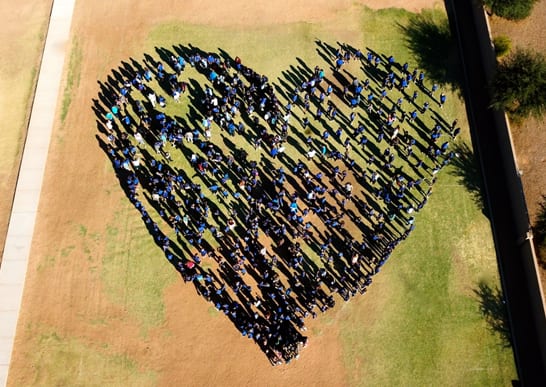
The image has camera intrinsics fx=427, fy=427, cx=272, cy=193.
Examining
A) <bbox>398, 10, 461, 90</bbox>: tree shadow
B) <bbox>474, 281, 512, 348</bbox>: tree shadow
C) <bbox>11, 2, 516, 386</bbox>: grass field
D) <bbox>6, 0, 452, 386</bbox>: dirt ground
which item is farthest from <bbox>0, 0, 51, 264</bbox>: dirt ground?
<bbox>474, 281, 512, 348</bbox>: tree shadow

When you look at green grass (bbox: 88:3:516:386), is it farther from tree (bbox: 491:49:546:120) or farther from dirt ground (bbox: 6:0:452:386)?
tree (bbox: 491:49:546:120)

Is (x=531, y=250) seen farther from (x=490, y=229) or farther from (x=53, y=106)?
(x=53, y=106)

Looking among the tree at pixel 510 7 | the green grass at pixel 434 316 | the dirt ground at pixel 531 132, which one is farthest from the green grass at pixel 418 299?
the tree at pixel 510 7

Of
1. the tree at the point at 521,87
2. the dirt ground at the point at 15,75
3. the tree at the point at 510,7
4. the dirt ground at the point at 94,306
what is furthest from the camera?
the tree at the point at 510,7

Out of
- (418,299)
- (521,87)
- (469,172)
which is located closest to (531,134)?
(521,87)

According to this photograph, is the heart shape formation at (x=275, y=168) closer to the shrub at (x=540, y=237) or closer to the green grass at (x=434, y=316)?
the green grass at (x=434, y=316)

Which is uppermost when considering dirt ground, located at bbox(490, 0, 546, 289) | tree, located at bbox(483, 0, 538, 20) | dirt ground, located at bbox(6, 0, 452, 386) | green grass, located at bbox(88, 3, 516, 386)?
tree, located at bbox(483, 0, 538, 20)
